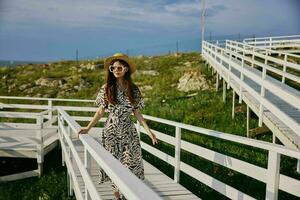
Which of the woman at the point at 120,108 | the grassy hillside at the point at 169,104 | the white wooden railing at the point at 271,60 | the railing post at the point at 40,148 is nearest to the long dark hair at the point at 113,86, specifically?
the woman at the point at 120,108

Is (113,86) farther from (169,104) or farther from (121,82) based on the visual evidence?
(169,104)

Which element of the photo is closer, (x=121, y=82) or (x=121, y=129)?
(x=121, y=82)

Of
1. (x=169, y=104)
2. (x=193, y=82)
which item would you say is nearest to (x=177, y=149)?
(x=169, y=104)

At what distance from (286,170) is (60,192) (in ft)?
16.4

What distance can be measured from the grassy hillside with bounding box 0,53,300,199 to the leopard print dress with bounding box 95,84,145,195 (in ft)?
8.14

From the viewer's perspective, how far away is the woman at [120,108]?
5750 mm

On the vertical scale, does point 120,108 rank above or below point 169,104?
above

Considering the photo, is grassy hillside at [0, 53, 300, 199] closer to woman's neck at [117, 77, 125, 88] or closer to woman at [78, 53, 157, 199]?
woman at [78, 53, 157, 199]

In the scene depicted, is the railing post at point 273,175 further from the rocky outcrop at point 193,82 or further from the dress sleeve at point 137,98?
the rocky outcrop at point 193,82

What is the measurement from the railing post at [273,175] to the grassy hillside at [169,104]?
10.00ft

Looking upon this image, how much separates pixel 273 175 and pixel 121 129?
2.33 m

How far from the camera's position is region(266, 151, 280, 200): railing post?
439cm

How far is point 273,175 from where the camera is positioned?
4.44 metres

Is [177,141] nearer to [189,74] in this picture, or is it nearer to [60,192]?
[60,192]
